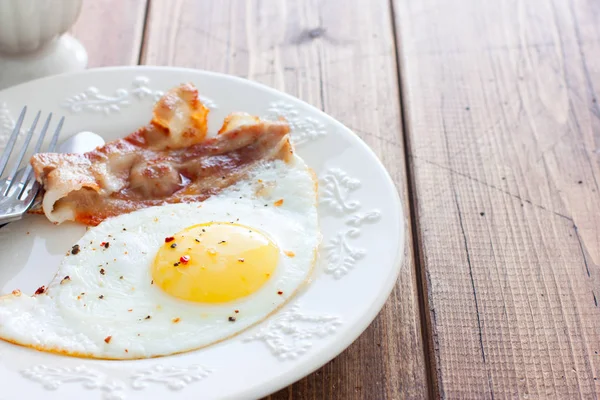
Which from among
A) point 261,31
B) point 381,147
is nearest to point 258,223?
point 381,147

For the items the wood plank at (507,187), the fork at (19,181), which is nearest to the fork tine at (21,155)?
the fork at (19,181)

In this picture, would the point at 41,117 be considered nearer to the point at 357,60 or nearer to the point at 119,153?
the point at 119,153

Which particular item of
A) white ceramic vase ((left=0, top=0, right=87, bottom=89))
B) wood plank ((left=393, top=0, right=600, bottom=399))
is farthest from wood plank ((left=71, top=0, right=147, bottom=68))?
wood plank ((left=393, top=0, right=600, bottom=399))

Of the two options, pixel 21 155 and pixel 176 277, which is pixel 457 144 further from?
pixel 21 155

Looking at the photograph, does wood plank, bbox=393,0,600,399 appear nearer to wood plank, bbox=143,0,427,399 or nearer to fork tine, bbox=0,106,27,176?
wood plank, bbox=143,0,427,399

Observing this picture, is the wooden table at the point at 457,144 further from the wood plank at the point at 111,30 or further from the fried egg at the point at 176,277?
the fried egg at the point at 176,277

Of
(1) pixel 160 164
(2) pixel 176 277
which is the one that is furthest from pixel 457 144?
(2) pixel 176 277
